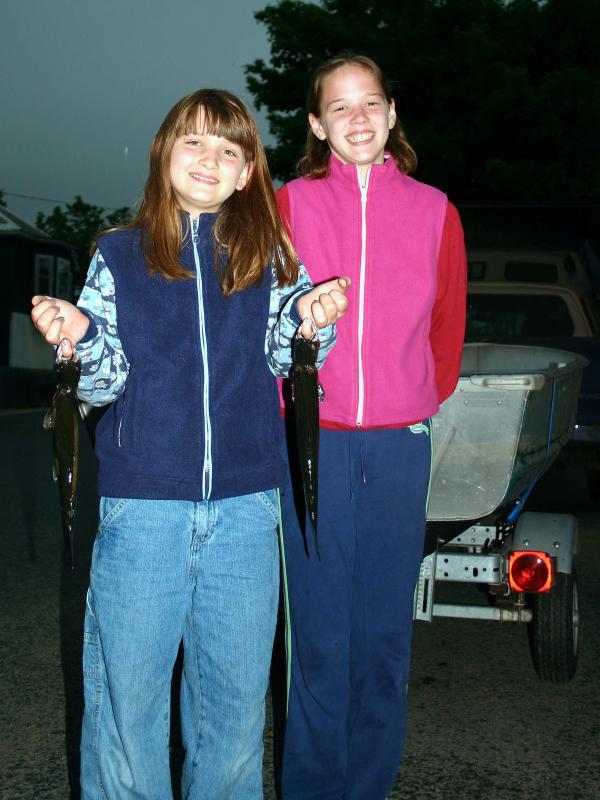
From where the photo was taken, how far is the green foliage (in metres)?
22.0

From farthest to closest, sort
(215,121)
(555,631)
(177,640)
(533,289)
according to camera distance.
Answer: (533,289)
(555,631)
(215,121)
(177,640)

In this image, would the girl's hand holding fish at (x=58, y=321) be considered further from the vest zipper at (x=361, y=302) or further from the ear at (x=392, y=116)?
the ear at (x=392, y=116)

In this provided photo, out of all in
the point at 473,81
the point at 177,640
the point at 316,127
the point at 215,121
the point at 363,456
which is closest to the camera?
the point at 177,640

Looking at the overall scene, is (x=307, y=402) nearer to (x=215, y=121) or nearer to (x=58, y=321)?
(x=58, y=321)

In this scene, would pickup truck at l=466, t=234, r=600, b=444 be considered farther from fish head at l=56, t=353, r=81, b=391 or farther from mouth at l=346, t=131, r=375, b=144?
fish head at l=56, t=353, r=81, b=391

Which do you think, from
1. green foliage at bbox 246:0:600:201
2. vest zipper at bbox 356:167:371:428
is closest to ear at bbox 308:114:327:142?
vest zipper at bbox 356:167:371:428

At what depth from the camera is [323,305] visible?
104 inches

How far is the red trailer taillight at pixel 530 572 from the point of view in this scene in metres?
4.75

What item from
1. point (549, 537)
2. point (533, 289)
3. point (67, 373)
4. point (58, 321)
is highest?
point (533, 289)

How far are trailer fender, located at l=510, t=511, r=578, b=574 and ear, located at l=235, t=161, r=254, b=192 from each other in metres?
2.45

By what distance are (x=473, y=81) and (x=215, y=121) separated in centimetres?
2104

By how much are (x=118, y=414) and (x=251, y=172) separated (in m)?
0.73

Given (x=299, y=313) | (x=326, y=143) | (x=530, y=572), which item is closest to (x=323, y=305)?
(x=299, y=313)

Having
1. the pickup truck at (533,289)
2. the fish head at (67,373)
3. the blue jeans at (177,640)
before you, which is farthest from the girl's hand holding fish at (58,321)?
the pickup truck at (533,289)
